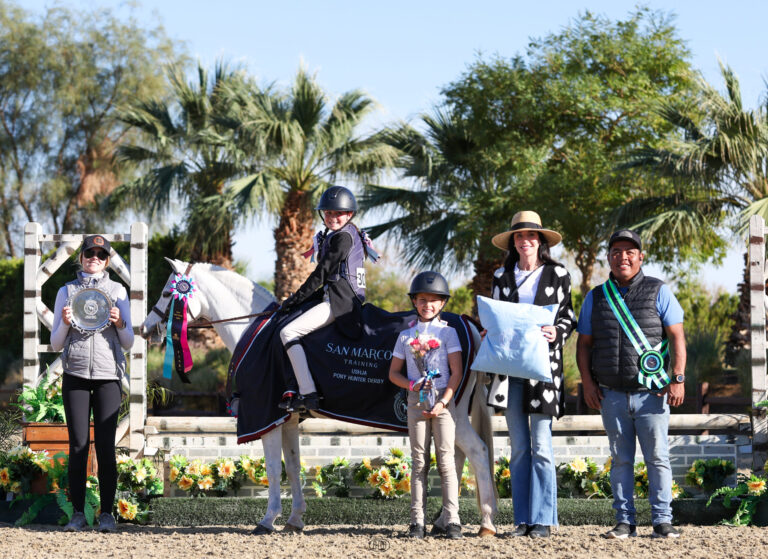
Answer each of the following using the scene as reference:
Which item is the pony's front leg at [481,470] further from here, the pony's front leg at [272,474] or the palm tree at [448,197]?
the palm tree at [448,197]

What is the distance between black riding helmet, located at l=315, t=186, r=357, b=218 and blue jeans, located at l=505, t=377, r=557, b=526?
1.60 m

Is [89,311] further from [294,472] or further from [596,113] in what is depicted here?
[596,113]

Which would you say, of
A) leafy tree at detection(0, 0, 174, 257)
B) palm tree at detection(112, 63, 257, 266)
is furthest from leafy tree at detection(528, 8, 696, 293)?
leafy tree at detection(0, 0, 174, 257)

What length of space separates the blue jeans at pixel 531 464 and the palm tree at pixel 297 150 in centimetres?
1144

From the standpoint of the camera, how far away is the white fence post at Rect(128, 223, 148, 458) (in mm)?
7359

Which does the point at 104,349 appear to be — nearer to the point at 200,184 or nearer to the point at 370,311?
the point at 370,311

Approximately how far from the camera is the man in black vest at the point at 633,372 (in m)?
5.44

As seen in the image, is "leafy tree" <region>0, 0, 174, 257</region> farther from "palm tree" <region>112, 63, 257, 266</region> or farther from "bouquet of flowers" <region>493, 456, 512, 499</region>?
"bouquet of flowers" <region>493, 456, 512, 499</region>

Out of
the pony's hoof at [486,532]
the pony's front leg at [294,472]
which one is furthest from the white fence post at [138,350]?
the pony's hoof at [486,532]

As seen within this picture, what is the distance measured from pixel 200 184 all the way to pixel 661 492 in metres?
15.3

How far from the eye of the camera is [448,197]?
16.9 meters

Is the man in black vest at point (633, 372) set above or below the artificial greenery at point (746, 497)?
above

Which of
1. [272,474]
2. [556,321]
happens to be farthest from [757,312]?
[272,474]

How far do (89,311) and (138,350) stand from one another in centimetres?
128
